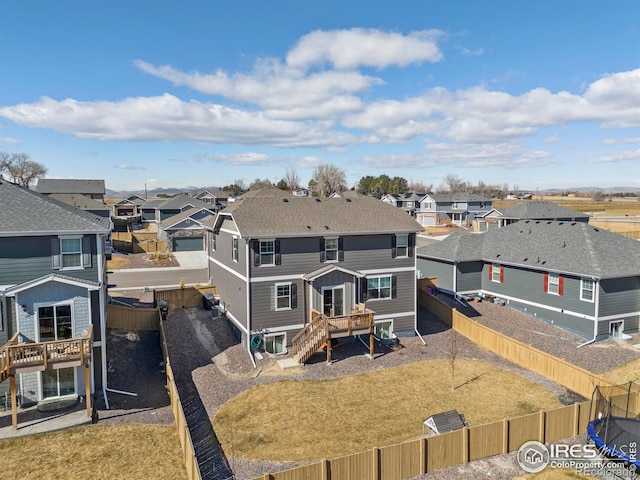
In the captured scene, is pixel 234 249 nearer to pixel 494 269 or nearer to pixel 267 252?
pixel 267 252

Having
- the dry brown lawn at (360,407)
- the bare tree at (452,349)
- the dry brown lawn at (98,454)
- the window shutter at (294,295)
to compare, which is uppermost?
the window shutter at (294,295)

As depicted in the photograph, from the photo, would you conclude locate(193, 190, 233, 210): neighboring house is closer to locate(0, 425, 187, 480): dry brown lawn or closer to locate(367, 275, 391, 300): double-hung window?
locate(367, 275, 391, 300): double-hung window

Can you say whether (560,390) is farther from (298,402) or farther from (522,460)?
(298,402)

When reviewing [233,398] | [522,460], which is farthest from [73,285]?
[522,460]

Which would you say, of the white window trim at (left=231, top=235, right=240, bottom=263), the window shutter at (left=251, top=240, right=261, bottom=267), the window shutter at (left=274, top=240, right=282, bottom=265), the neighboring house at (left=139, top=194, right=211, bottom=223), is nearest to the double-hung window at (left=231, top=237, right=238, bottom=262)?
the white window trim at (left=231, top=235, right=240, bottom=263)

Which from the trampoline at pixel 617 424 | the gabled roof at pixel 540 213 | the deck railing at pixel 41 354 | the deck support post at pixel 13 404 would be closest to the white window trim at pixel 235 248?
the deck railing at pixel 41 354

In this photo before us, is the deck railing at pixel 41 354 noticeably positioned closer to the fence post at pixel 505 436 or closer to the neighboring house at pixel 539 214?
the fence post at pixel 505 436

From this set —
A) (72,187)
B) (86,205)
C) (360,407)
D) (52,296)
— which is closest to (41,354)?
(52,296)
